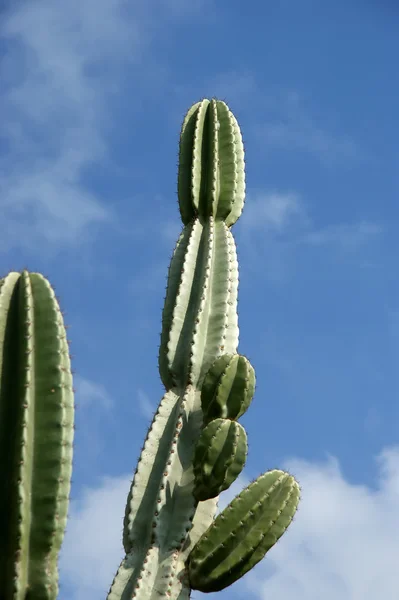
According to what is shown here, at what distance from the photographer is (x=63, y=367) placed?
4.14m

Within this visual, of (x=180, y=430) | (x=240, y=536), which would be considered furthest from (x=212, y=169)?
(x=240, y=536)

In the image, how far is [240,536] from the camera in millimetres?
5254

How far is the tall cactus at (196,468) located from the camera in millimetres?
5211

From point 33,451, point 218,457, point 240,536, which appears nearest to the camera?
point 33,451

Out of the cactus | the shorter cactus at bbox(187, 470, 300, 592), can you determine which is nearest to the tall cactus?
the shorter cactus at bbox(187, 470, 300, 592)

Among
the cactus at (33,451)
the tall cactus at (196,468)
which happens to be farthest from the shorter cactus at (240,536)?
the cactus at (33,451)

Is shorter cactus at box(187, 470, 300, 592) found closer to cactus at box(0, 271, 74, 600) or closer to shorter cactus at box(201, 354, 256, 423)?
shorter cactus at box(201, 354, 256, 423)

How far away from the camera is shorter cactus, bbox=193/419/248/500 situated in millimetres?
5344

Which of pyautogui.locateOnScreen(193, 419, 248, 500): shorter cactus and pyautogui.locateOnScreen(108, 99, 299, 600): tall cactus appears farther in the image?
pyautogui.locateOnScreen(193, 419, 248, 500): shorter cactus

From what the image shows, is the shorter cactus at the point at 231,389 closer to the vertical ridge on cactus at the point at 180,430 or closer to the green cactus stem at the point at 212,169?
the vertical ridge on cactus at the point at 180,430

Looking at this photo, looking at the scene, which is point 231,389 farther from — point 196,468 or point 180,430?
point 196,468

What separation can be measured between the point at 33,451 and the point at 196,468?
5.25ft

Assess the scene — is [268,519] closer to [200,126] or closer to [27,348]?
[27,348]

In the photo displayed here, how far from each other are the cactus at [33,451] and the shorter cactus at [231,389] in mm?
1621
